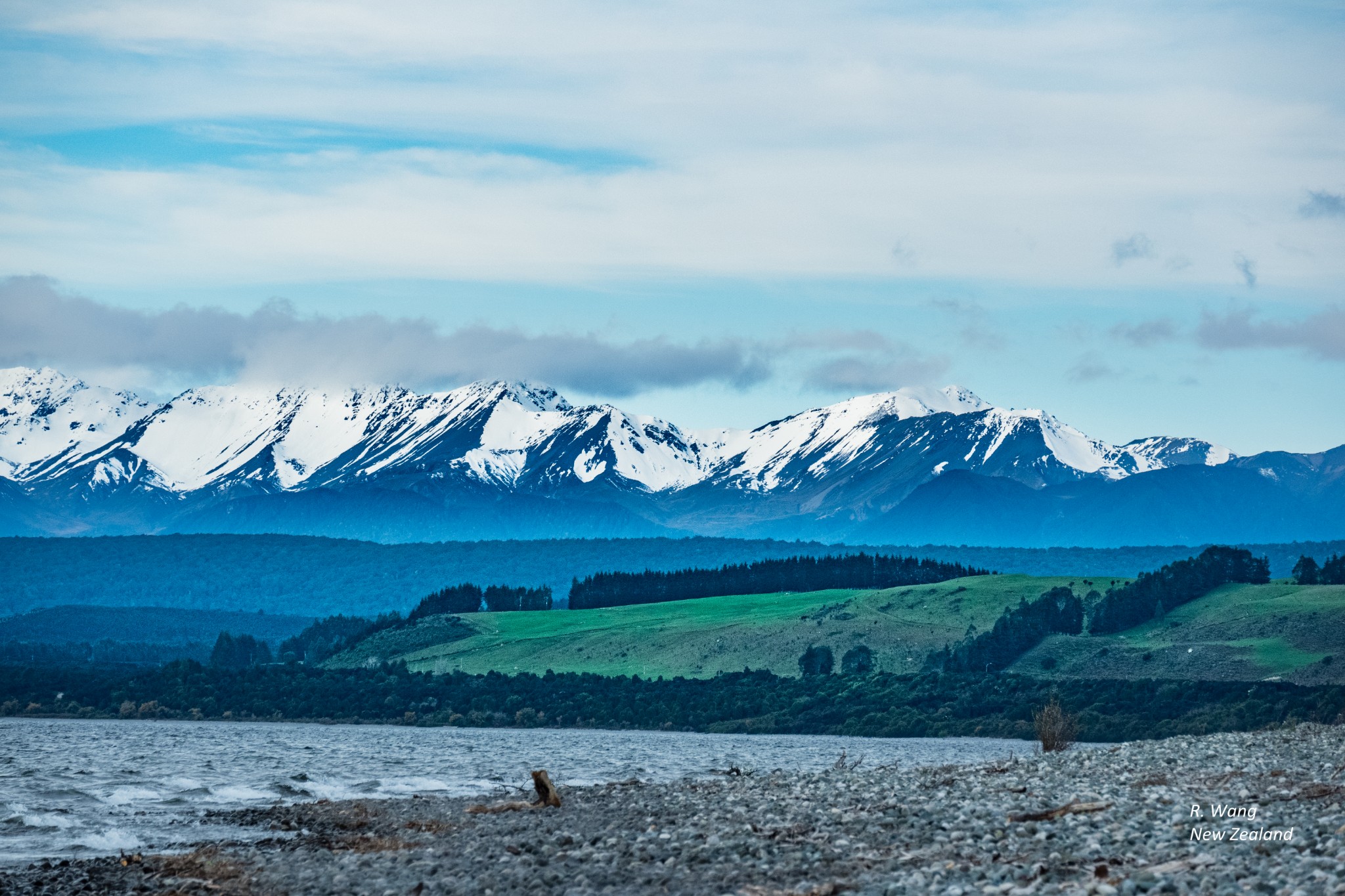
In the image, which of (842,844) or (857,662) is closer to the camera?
(842,844)

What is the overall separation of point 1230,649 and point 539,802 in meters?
142

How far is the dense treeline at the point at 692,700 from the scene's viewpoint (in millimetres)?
147625

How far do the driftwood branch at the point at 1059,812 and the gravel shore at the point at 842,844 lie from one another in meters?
0.06

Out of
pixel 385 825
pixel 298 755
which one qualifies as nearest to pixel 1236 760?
pixel 385 825

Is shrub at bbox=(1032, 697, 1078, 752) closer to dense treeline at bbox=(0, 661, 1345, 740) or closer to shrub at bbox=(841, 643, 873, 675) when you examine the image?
dense treeline at bbox=(0, 661, 1345, 740)

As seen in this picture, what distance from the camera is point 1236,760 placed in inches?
2254

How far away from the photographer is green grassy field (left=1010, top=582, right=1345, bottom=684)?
17038 cm

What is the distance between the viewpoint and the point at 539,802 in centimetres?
5784

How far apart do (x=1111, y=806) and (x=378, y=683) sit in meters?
158

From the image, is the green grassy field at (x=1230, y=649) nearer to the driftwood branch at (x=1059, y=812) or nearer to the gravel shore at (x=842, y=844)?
the gravel shore at (x=842, y=844)

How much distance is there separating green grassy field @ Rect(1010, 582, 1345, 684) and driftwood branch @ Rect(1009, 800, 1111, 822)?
437 feet

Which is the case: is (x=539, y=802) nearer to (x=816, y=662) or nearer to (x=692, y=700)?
(x=692, y=700)

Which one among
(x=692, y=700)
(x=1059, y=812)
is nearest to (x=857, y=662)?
(x=692, y=700)

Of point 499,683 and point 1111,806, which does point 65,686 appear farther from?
point 1111,806
